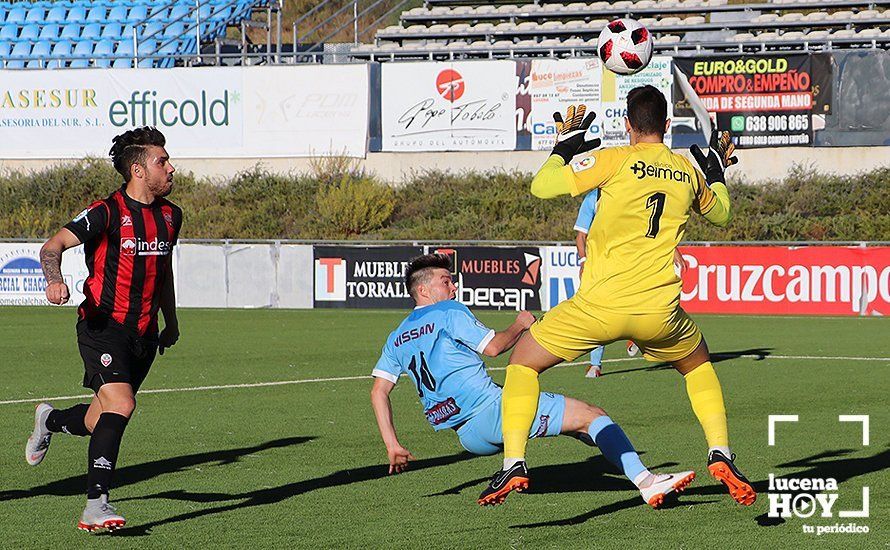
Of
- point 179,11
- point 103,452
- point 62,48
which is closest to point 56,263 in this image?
point 103,452

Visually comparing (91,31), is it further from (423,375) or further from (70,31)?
(423,375)

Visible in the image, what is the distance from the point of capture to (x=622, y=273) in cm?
670

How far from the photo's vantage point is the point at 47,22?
43.9 meters

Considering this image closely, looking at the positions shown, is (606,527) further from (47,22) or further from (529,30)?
(47,22)

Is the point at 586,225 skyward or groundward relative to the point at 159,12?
groundward

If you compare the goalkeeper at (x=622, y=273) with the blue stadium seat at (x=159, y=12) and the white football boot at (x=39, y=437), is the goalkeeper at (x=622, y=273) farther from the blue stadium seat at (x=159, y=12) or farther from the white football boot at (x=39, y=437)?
the blue stadium seat at (x=159, y=12)

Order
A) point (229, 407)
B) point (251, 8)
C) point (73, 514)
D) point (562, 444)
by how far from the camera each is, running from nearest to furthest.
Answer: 1. point (73, 514)
2. point (562, 444)
3. point (229, 407)
4. point (251, 8)

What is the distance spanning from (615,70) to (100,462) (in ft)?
13.4

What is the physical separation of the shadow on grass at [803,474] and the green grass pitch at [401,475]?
0.06 ft

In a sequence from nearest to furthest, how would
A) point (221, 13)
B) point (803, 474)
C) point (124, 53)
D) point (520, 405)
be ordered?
point (520, 405), point (803, 474), point (124, 53), point (221, 13)

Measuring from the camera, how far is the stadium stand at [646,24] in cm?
3628

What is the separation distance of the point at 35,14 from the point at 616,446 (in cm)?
4149

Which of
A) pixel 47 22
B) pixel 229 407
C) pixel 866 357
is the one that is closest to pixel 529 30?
pixel 47 22

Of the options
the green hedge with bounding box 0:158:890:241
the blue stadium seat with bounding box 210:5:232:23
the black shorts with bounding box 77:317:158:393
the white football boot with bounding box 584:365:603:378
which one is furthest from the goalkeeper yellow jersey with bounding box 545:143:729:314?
the blue stadium seat with bounding box 210:5:232:23
